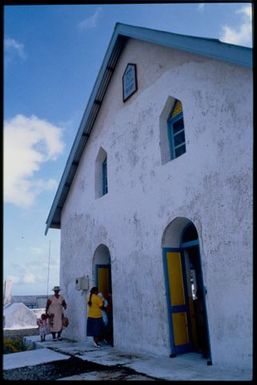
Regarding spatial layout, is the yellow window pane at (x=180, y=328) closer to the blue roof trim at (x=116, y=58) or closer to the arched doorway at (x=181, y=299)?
the arched doorway at (x=181, y=299)

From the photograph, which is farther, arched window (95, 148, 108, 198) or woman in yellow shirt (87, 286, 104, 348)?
arched window (95, 148, 108, 198)

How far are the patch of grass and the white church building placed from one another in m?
1.80

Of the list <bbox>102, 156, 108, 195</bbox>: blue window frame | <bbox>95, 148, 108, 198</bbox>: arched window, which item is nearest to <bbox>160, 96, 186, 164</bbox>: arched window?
<bbox>95, 148, 108, 198</bbox>: arched window

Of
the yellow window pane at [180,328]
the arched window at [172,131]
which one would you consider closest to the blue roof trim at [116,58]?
the arched window at [172,131]

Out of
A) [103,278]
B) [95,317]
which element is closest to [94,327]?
[95,317]

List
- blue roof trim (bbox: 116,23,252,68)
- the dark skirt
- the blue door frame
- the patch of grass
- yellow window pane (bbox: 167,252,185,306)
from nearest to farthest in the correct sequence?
1. blue roof trim (bbox: 116,23,252,68)
2. the blue door frame
3. yellow window pane (bbox: 167,252,185,306)
4. the dark skirt
5. the patch of grass

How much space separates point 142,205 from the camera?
8.52m

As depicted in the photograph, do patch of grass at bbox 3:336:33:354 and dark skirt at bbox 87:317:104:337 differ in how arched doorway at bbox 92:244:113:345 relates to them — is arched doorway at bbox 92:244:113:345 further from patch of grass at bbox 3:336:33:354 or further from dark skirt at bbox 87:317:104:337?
patch of grass at bbox 3:336:33:354

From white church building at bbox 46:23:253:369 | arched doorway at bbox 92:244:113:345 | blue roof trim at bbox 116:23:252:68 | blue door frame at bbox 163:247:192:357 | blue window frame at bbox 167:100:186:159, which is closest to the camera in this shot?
blue roof trim at bbox 116:23:252:68

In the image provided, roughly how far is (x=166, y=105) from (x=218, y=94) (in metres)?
1.83

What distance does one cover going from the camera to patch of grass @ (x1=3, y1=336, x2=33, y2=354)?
11616 millimetres

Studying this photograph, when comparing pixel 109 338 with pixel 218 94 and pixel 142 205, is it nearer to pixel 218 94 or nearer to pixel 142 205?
pixel 142 205

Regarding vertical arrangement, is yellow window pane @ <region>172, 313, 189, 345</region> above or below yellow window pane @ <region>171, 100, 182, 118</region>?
below

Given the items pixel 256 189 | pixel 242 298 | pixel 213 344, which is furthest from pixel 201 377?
pixel 256 189
